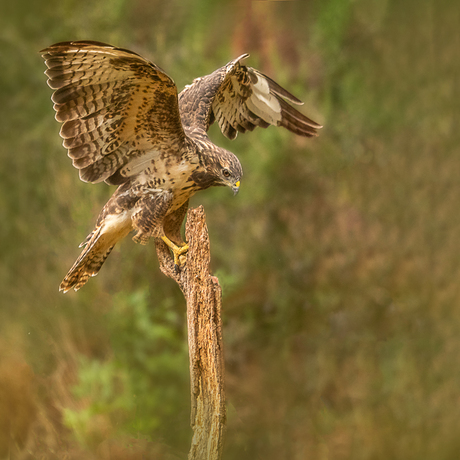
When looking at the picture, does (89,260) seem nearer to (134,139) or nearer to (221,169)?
(134,139)

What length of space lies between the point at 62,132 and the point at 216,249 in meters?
1.40

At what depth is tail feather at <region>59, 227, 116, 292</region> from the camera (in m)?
1.93

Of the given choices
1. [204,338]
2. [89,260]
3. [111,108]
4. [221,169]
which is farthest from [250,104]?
[204,338]

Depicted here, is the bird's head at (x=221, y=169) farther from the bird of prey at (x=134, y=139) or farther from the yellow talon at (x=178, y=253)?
the yellow talon at (x=178, y=253)

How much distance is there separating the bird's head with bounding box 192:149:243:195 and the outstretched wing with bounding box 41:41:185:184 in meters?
0.12

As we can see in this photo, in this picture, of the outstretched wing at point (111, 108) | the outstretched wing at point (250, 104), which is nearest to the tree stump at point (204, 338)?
the outstretched wing at point (111, 108)

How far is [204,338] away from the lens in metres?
1.77

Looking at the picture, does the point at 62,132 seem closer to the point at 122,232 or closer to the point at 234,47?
the point at 122,232

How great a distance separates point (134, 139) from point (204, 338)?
789mm

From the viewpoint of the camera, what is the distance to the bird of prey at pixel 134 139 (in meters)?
1.56

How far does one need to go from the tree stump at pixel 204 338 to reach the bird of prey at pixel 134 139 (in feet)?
0.61

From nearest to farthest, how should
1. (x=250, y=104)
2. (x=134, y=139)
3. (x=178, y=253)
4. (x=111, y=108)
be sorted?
(x=111, y=108), (x=134, y=139), (x=178, y=253), (x=250, y=104)

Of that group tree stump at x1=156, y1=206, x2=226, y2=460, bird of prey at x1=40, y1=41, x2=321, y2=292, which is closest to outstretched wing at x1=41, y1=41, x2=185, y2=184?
bird of prey at x1=40, y1=41, x2=321, y2=292

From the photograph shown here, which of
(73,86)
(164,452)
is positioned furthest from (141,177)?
(164,452)
